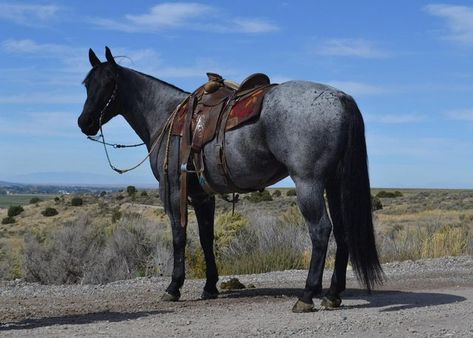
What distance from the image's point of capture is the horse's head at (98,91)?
38.0ft

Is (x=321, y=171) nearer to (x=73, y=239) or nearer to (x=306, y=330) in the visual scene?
(x=306, y=330)

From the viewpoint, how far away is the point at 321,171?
9.29 meters

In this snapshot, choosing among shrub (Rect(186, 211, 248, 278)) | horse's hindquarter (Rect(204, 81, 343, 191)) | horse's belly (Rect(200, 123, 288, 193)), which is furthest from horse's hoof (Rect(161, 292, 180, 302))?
shrub (Rect(186, 211, 248, 278))

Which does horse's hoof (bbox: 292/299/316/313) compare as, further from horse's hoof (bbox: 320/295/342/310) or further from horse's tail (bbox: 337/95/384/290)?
horse's tail (bbox: 337/95/384/290)

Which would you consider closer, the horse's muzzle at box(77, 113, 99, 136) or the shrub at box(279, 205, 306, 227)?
the horse's muzzle at box(77, 113, 99, 136)

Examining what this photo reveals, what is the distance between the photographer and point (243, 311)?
9797 mm

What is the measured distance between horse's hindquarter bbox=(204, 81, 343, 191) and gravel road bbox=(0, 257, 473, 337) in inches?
68.3

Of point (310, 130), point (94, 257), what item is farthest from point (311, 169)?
point (94, 257)

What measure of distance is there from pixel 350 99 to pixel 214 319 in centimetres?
307

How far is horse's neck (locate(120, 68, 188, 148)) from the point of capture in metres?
11.7

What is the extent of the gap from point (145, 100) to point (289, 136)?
3.18 metres

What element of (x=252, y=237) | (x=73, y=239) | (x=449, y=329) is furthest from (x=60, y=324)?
(x=252, y=237)

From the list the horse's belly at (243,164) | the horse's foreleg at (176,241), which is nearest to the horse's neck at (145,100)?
the horse's foreleg at (176,241)

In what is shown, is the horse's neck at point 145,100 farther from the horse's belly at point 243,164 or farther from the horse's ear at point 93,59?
the horse's belly at point 243,164
